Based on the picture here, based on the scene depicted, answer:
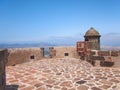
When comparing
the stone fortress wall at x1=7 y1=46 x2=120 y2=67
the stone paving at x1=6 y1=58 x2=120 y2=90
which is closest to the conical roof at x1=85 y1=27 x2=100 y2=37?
the stone fortress wall at x1=7 y1=46 x2=120 y2=67

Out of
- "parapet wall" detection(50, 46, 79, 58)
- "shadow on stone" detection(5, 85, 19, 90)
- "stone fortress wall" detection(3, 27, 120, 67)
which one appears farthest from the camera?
"parapet wall" detection(50, 46, 79, 58)

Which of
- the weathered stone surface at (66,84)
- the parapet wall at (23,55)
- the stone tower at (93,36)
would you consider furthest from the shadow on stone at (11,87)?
the stone tower at (93,36)

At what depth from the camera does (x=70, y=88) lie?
7.28m

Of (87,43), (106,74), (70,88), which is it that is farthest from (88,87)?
(87,43)

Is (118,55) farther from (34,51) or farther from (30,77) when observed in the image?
(34,51)

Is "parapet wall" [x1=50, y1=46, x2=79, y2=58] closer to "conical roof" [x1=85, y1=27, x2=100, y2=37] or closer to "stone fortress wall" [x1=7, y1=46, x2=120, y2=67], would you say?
"stone fortress wall" [x1=7, y1=46, x2=120, y2=67]

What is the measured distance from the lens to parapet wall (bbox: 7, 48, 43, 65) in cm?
1497

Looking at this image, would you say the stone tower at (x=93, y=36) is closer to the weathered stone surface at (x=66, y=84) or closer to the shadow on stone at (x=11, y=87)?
the weathered stone surface at (x=66, y=84)

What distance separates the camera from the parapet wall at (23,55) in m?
15.0

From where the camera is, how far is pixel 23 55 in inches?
625

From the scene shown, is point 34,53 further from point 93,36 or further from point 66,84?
point 66,84

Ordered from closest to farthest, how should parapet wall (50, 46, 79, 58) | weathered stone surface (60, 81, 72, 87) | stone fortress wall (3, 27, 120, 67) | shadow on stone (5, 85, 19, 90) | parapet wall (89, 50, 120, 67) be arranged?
shadow on stone (5, 85, 19, 90), weathered stone surface (60, 81, 72, 87), parapet wall (89, 50, 120, 67), stone fortress wall (3, 27, 120, 67), parapet wall (50, 46, 79, 58)

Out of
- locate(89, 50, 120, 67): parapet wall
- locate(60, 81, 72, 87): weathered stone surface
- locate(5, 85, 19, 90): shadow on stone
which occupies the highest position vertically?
locate(89, 50, 120, 67): parapet wall

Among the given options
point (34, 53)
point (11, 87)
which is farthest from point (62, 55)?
point (11, 87)
